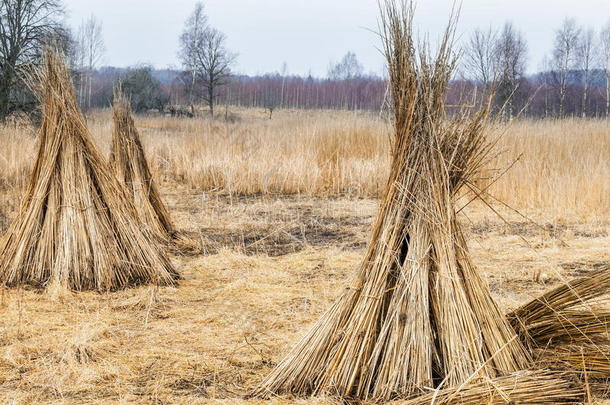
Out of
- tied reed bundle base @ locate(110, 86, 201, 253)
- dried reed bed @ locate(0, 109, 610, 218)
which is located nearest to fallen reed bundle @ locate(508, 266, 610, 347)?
tied reed bundle base @ locate(110, 86, 201, 253)

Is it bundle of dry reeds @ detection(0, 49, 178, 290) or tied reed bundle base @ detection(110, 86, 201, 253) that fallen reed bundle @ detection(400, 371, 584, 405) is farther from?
tied reed bundle base @ detection(110, 86, 201, 253)

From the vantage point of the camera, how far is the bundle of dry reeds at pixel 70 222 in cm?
420

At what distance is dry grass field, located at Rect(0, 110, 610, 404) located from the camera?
2.85 m

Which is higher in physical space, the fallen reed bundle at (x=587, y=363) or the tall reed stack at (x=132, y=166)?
the tall reed stack at (x=132, y=166)

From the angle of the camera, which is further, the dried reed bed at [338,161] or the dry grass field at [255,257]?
the dried reed bed at [338,161]

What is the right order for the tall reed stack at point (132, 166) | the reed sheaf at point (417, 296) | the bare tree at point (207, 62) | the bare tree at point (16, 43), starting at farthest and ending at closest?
1. the bare tree at point (207, 62)
2. the bare tree at point (16, 43)
3. the tall reed stack at point (132, 166)
4. the reed sheaf at point (417, 296)

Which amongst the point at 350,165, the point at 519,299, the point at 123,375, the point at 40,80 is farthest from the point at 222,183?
the point at 123,375

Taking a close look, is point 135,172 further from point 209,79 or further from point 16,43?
point 209,79

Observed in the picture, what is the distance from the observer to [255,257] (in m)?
5.16

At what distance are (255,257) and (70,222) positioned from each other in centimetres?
150

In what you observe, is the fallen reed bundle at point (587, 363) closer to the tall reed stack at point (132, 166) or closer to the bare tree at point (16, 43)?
the tall reed stack at point (132, 166)

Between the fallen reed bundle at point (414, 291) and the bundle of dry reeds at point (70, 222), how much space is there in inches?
81.7

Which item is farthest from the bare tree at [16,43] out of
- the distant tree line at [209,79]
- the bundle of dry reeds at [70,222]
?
the bundle of dry reeds at [70,222]

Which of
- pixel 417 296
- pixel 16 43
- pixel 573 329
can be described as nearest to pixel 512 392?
pixel 417 296
